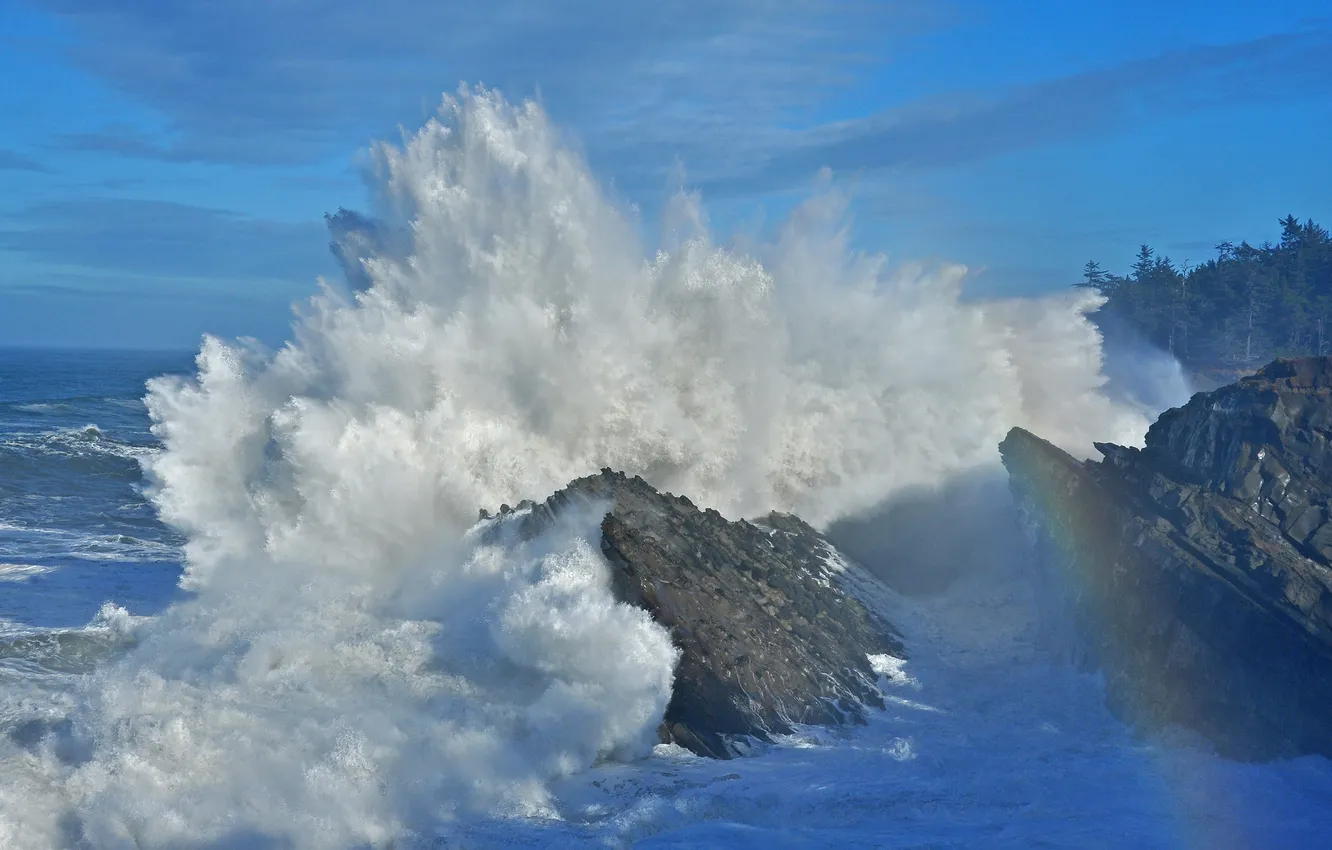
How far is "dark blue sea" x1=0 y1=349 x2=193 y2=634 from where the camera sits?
22016 millimetres

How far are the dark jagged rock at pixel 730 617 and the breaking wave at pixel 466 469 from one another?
0.50m

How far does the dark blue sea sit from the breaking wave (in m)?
1.23

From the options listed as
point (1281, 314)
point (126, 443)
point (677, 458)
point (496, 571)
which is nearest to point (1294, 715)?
point (496, 571)

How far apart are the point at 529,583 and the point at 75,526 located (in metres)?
16.3

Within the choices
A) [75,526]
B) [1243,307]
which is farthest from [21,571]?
[1243,307]

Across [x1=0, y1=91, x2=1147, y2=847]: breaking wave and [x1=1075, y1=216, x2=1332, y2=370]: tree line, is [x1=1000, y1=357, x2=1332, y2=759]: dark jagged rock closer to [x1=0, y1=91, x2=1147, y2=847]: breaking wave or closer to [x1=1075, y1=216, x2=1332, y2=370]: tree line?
[x1=0, y1=91, x2=1147, y2=847]: breaking wave

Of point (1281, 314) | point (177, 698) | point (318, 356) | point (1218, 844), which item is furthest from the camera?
point (1281, 314)

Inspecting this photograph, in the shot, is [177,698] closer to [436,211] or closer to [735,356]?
[436,211]

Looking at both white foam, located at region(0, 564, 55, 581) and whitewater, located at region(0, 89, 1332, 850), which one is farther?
white foam, located at region(0, 564, 55, 581)

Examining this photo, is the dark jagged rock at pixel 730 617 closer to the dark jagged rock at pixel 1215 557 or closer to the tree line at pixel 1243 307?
the dark jagged rock at pixel 1215 557

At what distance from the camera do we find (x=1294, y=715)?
15.5 meters

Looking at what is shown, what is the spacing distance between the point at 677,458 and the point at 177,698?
13.4 metres

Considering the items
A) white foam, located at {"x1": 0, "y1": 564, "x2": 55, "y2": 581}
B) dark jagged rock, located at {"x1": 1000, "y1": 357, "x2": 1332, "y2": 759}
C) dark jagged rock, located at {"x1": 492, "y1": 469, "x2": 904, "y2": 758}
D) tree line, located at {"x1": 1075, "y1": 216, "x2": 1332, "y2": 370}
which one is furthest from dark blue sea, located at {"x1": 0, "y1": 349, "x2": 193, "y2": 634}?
tree line, located at {"x1": 1075, "y1": 216, "x2": 1332, "y2": 370}

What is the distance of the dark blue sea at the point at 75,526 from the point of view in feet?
72.2
